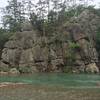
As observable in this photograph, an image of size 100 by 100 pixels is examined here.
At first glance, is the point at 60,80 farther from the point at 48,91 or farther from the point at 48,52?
the point at 48,52

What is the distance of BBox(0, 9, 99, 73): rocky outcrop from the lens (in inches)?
2461

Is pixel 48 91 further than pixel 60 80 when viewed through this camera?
No

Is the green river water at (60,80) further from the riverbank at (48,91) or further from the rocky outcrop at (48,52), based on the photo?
the rocky outcrop at (48,52)

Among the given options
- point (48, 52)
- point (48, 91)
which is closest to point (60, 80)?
point (48, 91)

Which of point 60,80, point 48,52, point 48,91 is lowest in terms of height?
point 60,80

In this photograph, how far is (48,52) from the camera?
63875 millimetres

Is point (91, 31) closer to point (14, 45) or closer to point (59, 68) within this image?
point (59, 68)

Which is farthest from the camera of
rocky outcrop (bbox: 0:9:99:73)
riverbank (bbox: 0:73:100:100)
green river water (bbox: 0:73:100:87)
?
rocky outcrop (bbox: 0:9:99:73)

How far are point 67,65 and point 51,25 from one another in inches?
454

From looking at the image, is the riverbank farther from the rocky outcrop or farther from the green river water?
the rocky outcrop

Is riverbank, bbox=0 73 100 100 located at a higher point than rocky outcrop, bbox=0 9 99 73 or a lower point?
lower

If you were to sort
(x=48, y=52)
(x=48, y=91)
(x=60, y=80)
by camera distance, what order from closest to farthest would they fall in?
(x=48, y=91) < (x=60, y=80) < (x=48, y=52)

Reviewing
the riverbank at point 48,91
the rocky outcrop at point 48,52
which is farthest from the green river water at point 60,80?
the rocky outcrop at point 48,52

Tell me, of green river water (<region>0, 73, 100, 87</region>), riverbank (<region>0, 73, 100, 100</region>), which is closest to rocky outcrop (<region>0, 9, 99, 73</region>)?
green river water (<region>0, 73, 100, 87</region>)
